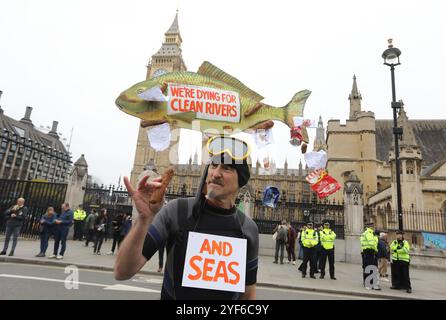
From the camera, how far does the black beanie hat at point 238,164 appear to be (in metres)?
1.82

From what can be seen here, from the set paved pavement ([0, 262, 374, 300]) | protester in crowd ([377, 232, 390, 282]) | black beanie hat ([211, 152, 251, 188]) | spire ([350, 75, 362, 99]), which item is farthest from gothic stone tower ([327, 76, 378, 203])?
black beanie hat ([211, 152, 251, 188])

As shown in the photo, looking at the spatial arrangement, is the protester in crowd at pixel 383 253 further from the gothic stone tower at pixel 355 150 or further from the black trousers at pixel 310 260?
the gothic stone tower at pixel 355 150

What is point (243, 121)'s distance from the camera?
3.59 meters

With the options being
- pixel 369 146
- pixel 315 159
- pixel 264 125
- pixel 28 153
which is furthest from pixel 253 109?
pixel 28 153

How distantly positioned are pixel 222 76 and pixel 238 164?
206 centimetres

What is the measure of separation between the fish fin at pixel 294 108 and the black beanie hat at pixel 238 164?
2212 millimetres

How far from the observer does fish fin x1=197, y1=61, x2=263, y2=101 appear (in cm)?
357

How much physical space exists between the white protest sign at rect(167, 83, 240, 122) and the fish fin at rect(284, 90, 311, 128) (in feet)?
2.80

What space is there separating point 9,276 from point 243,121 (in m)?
6.82

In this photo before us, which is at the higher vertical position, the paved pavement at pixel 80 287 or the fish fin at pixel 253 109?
the fish fin at pixel 253 109

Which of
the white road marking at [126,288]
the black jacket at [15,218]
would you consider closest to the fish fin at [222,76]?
the white road marking at [126,288]

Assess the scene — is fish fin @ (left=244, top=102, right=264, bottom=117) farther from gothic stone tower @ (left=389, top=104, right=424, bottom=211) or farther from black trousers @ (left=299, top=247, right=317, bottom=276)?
gothic stone tower @ (left=389, top=104, right=424, bottom=211)
